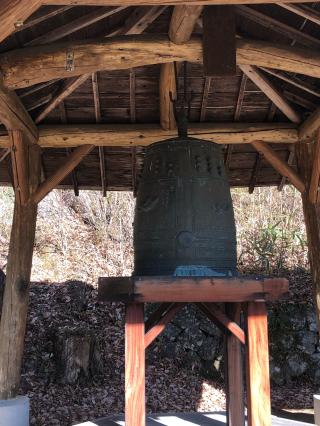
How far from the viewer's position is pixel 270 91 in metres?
6.62

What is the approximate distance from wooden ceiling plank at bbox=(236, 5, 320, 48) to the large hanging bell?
60.3 inches

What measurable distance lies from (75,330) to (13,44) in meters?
5.23

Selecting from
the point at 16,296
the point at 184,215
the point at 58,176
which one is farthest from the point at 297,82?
the point at 16,296

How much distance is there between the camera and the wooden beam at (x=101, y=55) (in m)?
5.02

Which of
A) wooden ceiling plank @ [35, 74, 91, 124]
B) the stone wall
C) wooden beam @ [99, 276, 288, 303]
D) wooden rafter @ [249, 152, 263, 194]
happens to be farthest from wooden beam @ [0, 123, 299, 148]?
the stone wall

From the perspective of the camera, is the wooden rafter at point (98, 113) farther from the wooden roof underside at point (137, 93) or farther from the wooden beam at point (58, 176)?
the wooden beam at point (58, 176)

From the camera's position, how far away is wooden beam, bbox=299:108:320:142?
6.74 metres

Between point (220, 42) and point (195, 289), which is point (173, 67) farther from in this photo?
point (195, 289)

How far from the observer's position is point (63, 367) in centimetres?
862

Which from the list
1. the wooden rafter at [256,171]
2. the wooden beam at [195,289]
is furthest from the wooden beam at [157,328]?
the wooden rafter at [256,171]

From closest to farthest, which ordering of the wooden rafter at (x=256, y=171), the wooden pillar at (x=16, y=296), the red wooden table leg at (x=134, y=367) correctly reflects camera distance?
the red wooden table leg at (x=134, y=367) < the wooden pillar at (x=16, y=296) < the wooden rafter at (x=256, y=171)

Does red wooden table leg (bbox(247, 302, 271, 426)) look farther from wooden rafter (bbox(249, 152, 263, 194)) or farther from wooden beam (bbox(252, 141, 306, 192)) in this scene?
wooden rafter (bbox(249, 152, 263, 194))

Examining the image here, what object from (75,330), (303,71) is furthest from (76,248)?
(303,71)

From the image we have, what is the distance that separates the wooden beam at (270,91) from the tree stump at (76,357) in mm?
4716
